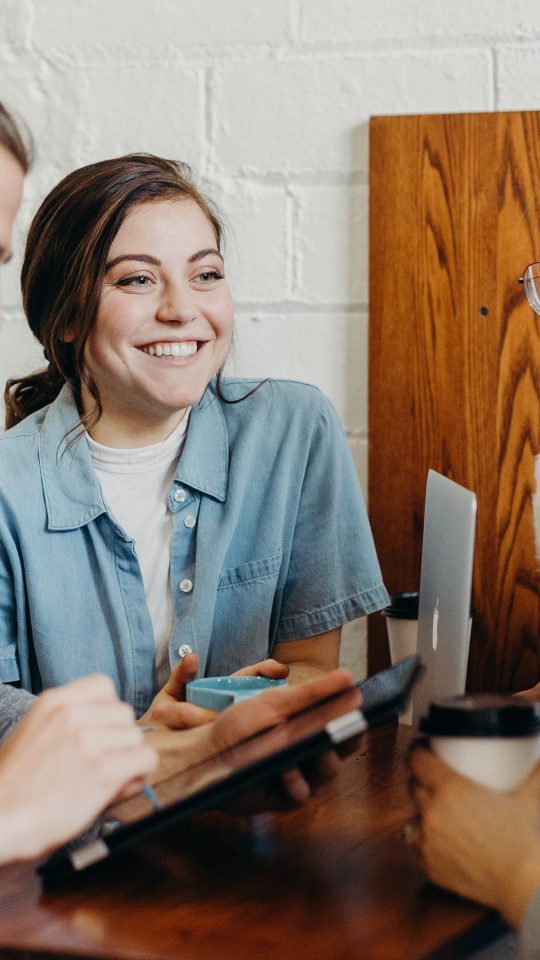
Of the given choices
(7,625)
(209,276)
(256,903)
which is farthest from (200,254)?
(256,903)

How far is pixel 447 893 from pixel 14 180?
676 mm

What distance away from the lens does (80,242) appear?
4.17 ft

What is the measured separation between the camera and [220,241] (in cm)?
146

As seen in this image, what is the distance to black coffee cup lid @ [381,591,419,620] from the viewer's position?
1.22 meters

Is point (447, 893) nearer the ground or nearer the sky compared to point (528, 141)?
nearer the ground

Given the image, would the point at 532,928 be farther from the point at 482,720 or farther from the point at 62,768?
the point at 62,768

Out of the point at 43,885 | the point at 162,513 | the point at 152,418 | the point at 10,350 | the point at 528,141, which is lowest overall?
the point at 43,885

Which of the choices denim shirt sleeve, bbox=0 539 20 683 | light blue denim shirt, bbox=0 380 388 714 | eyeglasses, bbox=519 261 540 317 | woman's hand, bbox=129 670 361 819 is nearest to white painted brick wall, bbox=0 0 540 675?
light blue denim shirt, bbox=0 380 388 714

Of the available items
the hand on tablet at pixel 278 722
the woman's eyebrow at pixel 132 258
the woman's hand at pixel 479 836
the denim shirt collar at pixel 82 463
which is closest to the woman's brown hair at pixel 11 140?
the woman's eyebrow at pixel 132 258

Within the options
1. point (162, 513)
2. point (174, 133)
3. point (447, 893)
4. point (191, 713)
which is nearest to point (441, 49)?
point (174, 133)

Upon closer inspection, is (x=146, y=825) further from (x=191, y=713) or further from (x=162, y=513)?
(x=162, y=513)

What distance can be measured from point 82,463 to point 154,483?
0.31 feet

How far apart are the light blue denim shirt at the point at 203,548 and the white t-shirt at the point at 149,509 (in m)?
0.02

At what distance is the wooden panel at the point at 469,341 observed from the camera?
1425 millimetres
